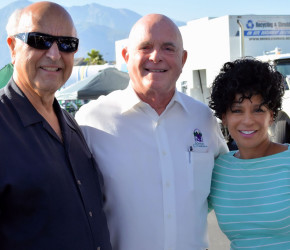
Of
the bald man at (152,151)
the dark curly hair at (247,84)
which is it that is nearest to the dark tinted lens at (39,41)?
the bald man at (152,151)

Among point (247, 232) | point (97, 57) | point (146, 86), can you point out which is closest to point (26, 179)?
point (146, 86)

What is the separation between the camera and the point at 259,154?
2.66m

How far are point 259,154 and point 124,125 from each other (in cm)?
93

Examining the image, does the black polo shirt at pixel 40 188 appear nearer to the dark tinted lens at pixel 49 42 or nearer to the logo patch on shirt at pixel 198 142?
the dark tinted lens at pixel 49 42

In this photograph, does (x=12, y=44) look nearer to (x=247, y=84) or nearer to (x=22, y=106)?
(x=22, y=106)

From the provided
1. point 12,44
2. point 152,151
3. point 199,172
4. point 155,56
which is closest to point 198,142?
point 199,172

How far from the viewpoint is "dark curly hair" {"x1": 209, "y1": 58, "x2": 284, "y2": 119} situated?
2627mm

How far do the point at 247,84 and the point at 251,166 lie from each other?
544mm

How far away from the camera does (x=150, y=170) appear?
2477mm

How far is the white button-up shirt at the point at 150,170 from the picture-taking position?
2.43 m

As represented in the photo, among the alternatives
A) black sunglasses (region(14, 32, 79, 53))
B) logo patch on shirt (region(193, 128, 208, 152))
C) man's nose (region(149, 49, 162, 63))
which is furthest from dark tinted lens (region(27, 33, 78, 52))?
logo patch on shirt (region(193, 128, 208, 152))

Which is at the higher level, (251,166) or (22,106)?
(22,106)

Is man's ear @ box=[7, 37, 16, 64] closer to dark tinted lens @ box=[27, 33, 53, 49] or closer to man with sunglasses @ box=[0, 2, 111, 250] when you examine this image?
man with sunglasses @ box=[0, 2, 111, 250]

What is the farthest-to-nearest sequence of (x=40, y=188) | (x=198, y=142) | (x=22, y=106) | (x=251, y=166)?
(x=198, y=142) < (x=251, y=166) < (x=22, y=106) < (x=40, y=188)
